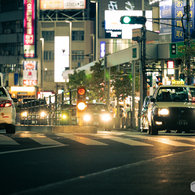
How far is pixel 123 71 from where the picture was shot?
162 ft

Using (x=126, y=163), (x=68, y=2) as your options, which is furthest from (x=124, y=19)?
(x=68, y=2)

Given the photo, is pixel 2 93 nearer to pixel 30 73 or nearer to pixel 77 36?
pixel 30 73

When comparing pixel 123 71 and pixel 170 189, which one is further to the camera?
pixel 123 71

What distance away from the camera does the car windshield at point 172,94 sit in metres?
19.1

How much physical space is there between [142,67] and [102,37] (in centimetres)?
3904

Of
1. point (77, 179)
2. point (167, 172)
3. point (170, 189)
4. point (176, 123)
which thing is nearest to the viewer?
point (170, 189)

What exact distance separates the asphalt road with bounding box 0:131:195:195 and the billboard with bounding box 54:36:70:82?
82656mm

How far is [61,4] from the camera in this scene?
9356 centimetres

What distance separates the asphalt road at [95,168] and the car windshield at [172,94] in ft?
19.7

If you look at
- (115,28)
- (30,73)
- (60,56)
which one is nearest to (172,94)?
(115,28)

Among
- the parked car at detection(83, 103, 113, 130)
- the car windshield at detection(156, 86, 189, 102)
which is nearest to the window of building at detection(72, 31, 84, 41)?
the parked car at detection(83, 103, 113, 130)

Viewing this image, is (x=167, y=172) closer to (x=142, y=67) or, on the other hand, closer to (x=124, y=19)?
(x=124, y=19)

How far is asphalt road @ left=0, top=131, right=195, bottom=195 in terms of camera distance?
674 centimetres

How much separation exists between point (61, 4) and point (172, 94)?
76.7 m
